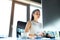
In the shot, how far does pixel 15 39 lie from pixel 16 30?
0.34ft

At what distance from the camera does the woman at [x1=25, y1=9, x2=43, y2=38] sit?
1382 mm

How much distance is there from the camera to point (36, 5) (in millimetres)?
1475

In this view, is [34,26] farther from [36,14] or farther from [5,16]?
[5,16]

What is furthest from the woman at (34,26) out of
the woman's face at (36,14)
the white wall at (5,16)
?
the white wall at (5,16)

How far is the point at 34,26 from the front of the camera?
1.42 meters

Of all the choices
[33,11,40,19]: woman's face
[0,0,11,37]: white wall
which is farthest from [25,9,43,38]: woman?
[0,0,11,37]: white wall

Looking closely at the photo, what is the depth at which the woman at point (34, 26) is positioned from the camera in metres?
1.38

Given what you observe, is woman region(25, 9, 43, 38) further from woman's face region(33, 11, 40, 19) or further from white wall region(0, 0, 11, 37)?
white wall region(0, 0, 11, 37)

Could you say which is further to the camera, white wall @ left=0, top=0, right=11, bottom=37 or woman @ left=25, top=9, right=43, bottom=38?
woman @ left=25, top=9, right=43, bottom=38

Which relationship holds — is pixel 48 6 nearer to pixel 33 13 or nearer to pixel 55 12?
pixel 55 12

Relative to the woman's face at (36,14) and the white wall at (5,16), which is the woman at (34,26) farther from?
the white wall at (5,16)

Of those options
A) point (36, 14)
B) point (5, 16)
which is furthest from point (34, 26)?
point (5, 16)

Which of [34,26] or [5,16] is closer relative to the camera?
[5,16]

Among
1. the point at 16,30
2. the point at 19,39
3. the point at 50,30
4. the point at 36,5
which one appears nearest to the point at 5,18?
the point at 16,30
